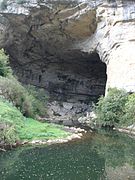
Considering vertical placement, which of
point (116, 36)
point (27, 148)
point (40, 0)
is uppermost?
point (40, 0)

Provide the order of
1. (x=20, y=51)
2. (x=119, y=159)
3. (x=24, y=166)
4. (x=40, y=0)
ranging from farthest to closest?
(x=20, y=51), (x=40, y=0), (x=119, y=159), (x=24, y=166)

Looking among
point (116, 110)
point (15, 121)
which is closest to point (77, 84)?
point (116, 110)

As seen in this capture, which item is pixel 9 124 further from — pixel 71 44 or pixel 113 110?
pixel 71 44

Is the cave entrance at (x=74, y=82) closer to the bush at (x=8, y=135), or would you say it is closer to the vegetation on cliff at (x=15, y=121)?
the vegetation on cliff at (x=15, y=121)

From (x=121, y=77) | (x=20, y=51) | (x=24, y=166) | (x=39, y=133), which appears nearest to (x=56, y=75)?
(x=20, y=51)

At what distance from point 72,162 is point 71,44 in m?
28.5

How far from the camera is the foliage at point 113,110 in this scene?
30.7 metres

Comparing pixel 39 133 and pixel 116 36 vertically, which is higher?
pixel 116 36

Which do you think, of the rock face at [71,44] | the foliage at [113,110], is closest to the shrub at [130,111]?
the foliage at [113,110]

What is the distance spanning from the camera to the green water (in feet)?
49.7

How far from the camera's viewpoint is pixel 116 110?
31.3 metres

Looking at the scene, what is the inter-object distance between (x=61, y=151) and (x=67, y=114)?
26846 mm

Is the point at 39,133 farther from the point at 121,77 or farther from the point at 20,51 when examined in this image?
the point at 20,51

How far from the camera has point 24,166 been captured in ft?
53.7
